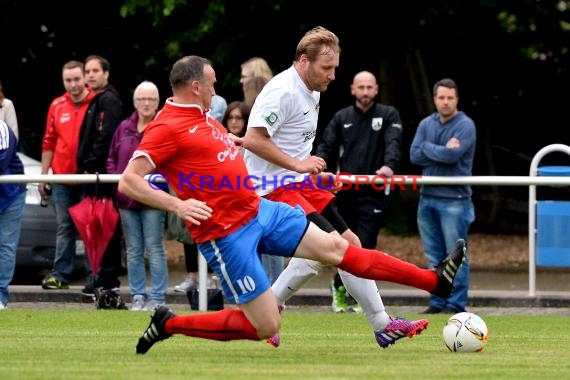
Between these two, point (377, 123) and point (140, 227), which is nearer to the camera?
point (140, 227)

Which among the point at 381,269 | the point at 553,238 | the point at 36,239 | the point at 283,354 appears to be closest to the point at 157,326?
the point at 283,354

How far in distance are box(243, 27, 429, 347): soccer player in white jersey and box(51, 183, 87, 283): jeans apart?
4.68m

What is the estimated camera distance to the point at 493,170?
77.1ft

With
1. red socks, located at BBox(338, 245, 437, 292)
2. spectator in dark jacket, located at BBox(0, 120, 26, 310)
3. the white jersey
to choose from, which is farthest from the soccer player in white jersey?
spectator in dark jacket, located at BBox(0, 120, 26, 310)

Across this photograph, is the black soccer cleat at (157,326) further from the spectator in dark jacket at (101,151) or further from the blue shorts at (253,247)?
the spectator in dark jacket at (101,151)

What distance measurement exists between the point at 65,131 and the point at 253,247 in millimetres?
6255

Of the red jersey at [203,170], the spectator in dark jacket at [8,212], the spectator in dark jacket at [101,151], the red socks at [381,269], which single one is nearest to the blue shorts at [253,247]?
the red jersey at [203,170]

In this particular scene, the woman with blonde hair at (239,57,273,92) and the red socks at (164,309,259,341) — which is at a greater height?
the woman with blonde hair at (239,57,273,92)

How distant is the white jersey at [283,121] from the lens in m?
10.2

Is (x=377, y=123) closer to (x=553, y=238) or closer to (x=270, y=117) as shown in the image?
(x=553, y=238)

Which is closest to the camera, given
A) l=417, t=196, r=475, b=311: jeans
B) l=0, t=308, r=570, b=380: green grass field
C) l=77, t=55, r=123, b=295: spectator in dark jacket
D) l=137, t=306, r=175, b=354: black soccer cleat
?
l=0, t=308, r=570, b=380: green grass field

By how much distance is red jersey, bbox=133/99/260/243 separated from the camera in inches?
354

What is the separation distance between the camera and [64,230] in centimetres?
1488

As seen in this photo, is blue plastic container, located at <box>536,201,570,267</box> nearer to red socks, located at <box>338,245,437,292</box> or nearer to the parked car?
the parked car
